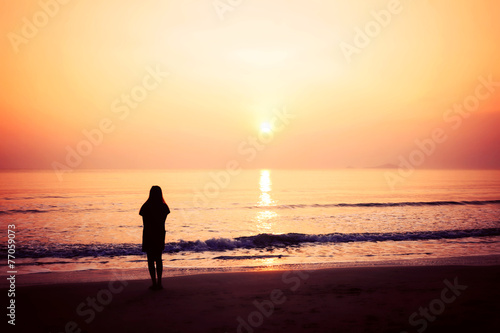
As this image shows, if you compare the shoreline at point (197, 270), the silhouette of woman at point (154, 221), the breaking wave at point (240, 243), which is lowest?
the shoreline at point (197, 270)

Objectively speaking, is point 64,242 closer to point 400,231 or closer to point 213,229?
point 213,229

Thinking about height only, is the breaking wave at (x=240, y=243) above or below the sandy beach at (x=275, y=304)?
above

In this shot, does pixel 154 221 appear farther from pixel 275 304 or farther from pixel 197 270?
pixel 197 270

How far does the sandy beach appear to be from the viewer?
645 centimetres

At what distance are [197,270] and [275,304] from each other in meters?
6.03

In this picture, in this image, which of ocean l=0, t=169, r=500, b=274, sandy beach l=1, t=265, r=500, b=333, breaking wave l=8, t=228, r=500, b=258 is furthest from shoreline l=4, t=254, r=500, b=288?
breaking wave l=8, t=228, r=500, b=258

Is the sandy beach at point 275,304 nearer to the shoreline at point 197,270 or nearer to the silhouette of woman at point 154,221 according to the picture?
the silhouette of woman at point 154,221

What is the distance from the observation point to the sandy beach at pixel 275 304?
6.45 m

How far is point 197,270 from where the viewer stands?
13.1 meters

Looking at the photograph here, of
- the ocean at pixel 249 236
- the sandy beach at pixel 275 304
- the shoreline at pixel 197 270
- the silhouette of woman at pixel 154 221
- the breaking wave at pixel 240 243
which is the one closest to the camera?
the sandy beach at pixel 275 304

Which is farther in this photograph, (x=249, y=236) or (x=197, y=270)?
(x=249, y=236)

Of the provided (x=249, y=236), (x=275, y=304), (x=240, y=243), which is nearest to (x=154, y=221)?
(x=275, y=304)

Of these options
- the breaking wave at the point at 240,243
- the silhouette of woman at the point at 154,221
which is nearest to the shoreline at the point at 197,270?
the silhouette of woman at the point at 154,221

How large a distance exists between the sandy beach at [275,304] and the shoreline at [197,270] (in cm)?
146
